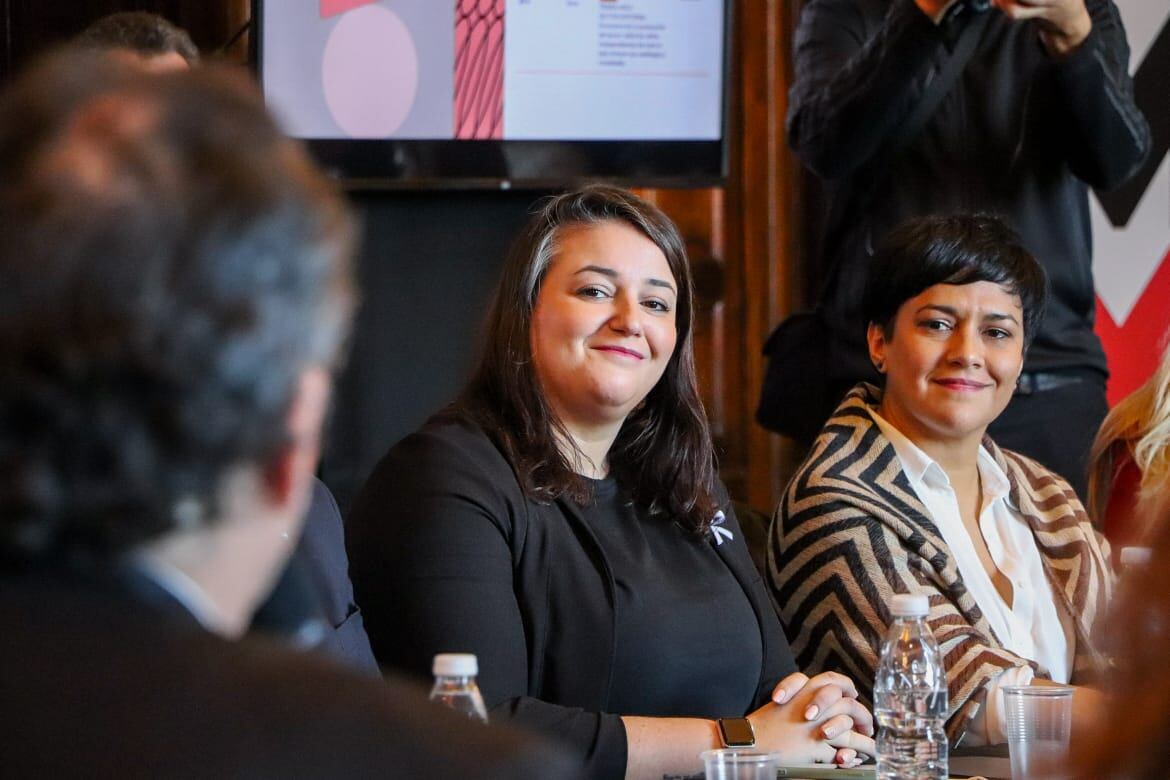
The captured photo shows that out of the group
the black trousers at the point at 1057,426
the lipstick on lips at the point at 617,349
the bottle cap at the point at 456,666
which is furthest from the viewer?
the black trousers at the point at 1057,426

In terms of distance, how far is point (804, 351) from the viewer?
121 inches

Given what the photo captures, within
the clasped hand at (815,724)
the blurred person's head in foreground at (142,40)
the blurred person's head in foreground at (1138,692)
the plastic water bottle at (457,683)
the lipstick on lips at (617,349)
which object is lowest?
the clasped hand at (815,724)

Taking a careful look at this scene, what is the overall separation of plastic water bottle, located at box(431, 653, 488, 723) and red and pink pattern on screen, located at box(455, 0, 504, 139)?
1.86 metres

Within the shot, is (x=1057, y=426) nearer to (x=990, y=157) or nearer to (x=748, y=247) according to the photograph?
(x=990, y=157)

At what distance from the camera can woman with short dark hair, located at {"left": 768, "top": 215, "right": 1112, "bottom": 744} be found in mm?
2445

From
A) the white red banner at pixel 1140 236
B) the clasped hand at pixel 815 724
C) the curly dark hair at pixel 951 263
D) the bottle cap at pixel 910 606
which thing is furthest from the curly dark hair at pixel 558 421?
the white red banner at pixel 1140 236

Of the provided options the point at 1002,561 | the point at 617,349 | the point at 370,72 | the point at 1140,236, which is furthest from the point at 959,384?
the point at 1140,236

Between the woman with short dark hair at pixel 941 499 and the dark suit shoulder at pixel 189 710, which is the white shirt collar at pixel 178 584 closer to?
the dark suit shoulder at pixel 189 710

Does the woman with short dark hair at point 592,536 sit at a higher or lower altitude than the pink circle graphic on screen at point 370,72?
lower

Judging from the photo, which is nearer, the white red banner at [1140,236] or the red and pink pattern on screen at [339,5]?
the red and pink pattern on screen at [339,5]

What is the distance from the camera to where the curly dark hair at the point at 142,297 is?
64 cm

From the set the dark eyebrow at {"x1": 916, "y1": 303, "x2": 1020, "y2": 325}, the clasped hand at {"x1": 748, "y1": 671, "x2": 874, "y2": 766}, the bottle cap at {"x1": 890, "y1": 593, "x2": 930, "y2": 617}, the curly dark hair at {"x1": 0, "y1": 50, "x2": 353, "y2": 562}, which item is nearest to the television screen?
the dark eyebrow at {"x1": 916, "y1": 303, "x2": 1020, "y2": 325}

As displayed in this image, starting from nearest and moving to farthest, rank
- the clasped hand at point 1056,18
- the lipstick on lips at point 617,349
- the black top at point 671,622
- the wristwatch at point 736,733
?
the wristwatch at point 736,733, the black top at point 671,622, the lipstick on lips at point 617,349, the clasped hand at point 1056,18

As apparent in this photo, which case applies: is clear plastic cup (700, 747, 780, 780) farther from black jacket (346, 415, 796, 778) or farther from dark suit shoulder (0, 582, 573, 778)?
dark suit shoulder (0, 582, 573, 778)
